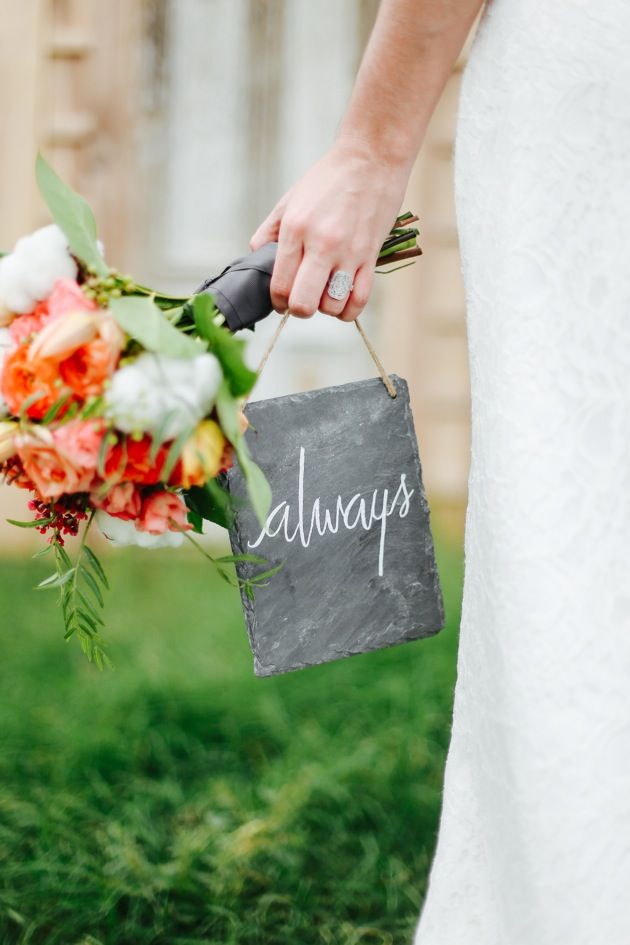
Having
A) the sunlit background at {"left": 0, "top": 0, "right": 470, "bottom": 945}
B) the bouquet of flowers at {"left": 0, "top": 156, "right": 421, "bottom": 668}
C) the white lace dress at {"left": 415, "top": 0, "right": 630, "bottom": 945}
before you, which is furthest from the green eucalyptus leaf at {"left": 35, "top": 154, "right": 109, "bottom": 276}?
the sunlit background at {"left": 0, "top": 0, "right": 470, "bottom": 945}

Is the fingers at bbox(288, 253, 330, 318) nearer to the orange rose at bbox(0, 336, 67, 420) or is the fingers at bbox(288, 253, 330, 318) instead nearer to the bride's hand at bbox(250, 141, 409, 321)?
the bride's hand at bbox(250, 141, 409, 321)

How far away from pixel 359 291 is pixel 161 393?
36cm

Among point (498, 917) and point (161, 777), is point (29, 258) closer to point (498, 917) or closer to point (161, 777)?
point (498, 917)

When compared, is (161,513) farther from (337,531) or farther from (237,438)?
(337,531)

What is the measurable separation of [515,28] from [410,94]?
118 millimetres

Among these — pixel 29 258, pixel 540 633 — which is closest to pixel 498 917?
pixel 540 633

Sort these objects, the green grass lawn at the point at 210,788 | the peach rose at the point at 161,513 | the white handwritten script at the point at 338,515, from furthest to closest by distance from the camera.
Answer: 1. the green grass lawn at the point at 210,788
2. the white handwritten script at the point at 338,515
3. the peach rose at the point at 161,513

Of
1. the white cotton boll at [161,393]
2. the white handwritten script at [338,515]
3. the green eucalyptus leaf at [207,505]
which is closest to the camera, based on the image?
the white cotton boll at [161,393]

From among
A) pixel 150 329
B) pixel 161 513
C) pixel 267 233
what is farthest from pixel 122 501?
pixel 267 233

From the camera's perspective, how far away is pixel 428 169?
14.0ft

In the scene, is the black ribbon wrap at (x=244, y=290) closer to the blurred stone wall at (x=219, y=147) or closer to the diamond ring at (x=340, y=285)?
the diamond ring at (x=340, y=285)

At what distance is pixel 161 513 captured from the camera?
2.93 feet

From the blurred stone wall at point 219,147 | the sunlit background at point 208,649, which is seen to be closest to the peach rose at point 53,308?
the sunlit background at point 208,649

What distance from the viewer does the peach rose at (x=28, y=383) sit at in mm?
805
